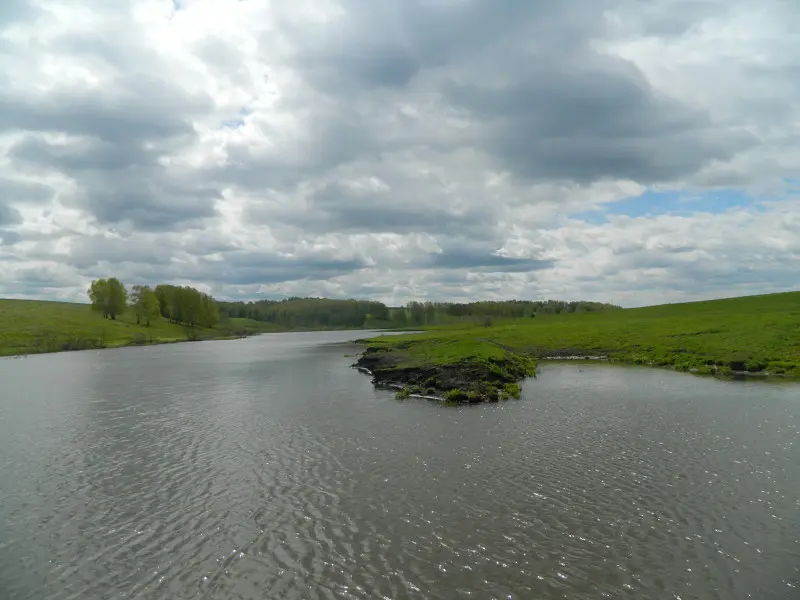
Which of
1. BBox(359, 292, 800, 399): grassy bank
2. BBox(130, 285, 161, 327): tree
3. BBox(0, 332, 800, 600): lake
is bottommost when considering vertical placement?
BBox(0, 332, 800, 600): lake

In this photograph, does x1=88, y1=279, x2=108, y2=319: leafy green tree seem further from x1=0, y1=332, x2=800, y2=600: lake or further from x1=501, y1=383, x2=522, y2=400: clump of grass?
x1=501, y1=383, x2=522, y2=400: clump of grass

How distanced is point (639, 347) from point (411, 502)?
209ft

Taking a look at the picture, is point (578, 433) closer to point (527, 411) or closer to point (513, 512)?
point (527, 411)

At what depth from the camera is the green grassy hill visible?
5162 centimetres

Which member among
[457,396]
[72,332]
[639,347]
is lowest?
[457,396]

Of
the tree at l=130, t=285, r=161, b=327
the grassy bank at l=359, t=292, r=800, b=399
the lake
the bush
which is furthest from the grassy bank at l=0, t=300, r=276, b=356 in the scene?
the bush

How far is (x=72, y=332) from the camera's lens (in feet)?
452

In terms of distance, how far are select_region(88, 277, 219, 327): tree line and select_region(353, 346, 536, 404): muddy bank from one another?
155 metres

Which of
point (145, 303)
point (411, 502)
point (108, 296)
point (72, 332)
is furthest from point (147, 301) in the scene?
point (411, 502)

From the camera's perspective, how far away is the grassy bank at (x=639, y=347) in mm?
48625

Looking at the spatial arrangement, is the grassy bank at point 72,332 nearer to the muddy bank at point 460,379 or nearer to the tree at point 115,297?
the tree at point 115,297

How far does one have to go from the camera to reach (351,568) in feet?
45.2

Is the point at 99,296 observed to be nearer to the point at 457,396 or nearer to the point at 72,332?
the point at 72,332

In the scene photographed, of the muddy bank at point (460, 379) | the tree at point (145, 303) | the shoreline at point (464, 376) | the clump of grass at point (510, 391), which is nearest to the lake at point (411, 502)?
the clump of grass at point (510, 391)
